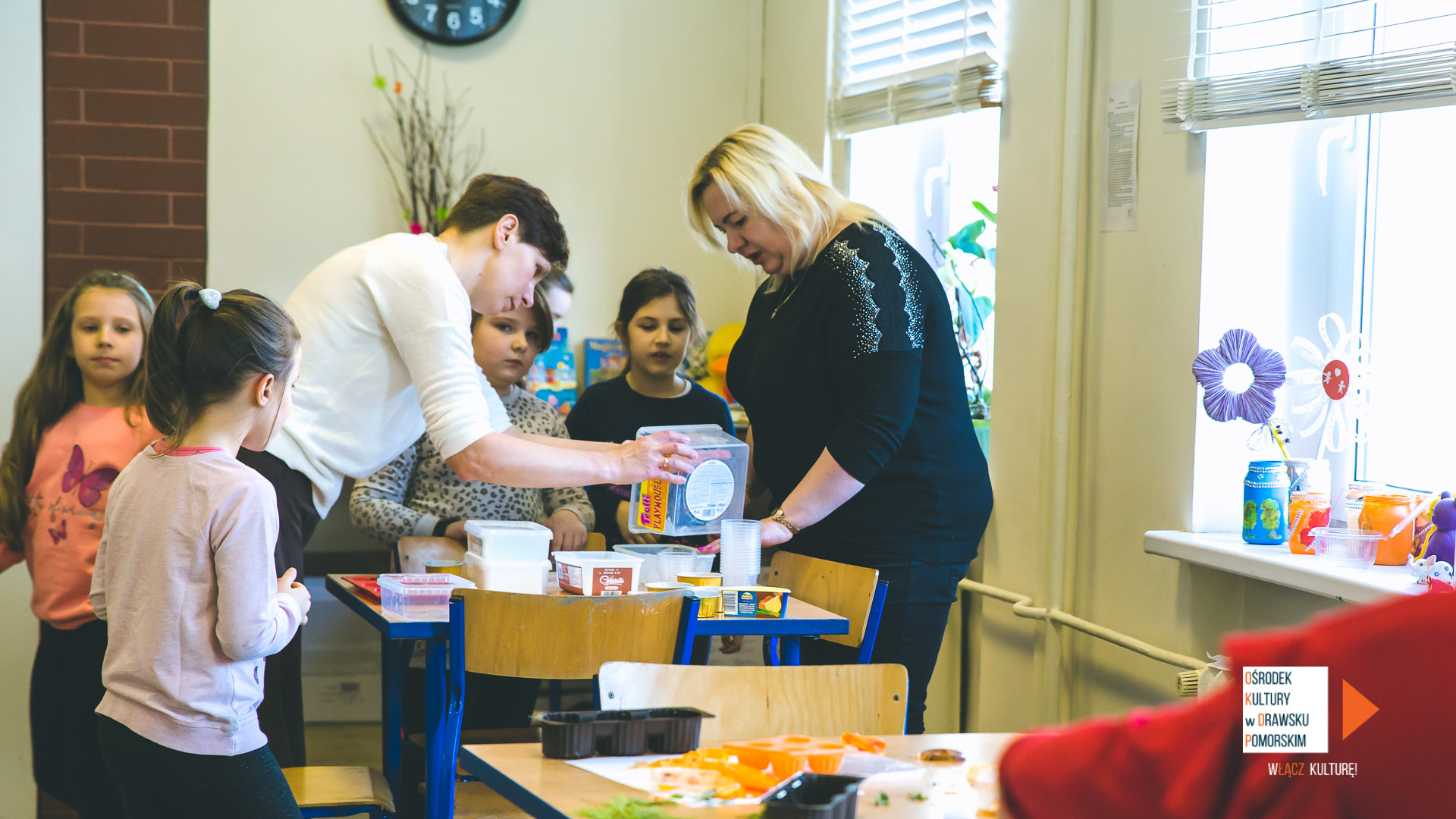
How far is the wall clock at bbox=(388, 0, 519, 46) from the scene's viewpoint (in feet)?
11.9

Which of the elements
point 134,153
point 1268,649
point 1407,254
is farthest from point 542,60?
point 1268,649

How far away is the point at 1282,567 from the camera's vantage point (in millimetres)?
1950

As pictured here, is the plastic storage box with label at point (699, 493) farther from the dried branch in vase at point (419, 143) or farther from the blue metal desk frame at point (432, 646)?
the dried branch in vase at point (419, 143)

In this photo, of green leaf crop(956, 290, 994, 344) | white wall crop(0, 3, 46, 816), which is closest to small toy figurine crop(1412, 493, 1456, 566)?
green leaf crop(956, 290, 994, 344)

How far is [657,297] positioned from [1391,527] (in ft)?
5.82

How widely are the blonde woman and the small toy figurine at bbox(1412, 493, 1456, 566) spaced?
2.47ft

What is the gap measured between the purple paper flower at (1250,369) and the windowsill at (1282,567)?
0.24 meters

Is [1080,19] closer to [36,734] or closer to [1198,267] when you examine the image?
[1198,267]

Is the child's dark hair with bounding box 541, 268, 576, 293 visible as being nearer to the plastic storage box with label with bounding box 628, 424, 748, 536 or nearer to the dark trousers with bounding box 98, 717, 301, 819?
the plastic storage box with label with bounding box 628, 424, 748, 536

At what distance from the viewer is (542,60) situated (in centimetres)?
381

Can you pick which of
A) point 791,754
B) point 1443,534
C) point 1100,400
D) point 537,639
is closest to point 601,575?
point 537,639

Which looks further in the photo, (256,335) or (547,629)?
(547,629)

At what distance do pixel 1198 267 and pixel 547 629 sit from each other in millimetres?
→ 1426

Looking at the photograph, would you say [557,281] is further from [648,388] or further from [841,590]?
[841,590]
